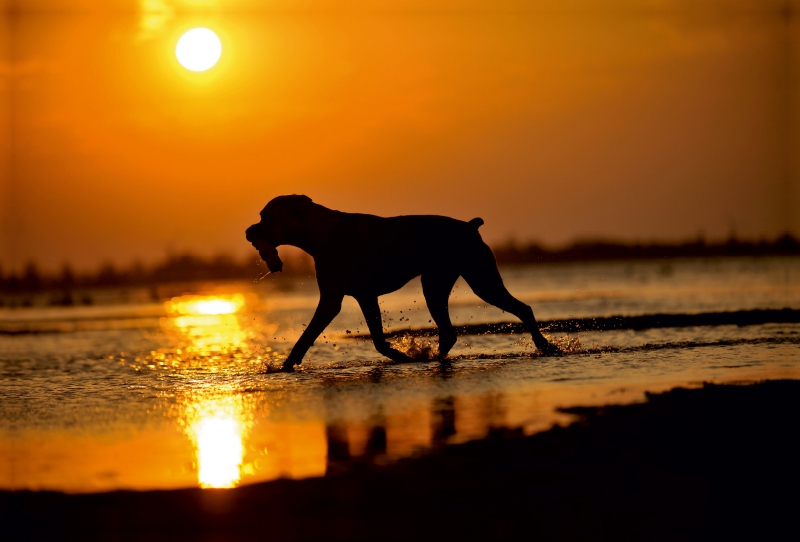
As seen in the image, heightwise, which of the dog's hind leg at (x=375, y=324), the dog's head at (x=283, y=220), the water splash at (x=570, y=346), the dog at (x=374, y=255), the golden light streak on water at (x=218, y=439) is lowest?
the golden light streak on water at (x=218, y=439)

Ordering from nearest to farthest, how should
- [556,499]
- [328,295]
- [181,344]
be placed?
[556,499]
[328,295]
[181,344]

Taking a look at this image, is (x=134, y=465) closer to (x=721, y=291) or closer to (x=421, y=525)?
(x=421, y=525)

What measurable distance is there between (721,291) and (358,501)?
24461 mm

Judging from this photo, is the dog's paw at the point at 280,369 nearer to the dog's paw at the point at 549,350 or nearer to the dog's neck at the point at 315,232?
the dog's neck at the point at 315,232

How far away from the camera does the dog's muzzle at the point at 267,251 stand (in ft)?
40.1

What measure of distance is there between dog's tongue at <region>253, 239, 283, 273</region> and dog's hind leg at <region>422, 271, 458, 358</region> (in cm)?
183

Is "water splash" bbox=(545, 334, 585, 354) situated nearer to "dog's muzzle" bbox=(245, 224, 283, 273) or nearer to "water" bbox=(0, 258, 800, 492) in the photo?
"water" bbox=(0, 258, 800, 492)

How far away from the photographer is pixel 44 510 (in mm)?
5648

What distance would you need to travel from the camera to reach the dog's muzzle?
40.1 feet

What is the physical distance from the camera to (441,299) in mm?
12742

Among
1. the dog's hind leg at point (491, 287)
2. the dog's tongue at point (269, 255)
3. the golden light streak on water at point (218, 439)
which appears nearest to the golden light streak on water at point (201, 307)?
the dog's tongue at point (269, 255)

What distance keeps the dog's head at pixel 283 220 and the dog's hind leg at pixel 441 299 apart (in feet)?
5.68

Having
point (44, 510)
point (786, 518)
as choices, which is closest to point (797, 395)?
point (786, 518)

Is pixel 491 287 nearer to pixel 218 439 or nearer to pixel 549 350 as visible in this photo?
pixel 549 350
